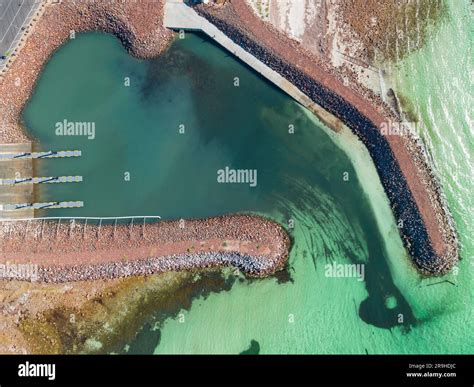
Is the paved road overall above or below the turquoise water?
above

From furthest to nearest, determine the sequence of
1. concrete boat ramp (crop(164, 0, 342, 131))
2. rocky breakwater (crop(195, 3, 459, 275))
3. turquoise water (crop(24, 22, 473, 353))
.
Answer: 1. concrete boat ramp (crop(164, 0, 342, 131))
2. turquoise water (crop(24, 22, 473, 353))
3. rocky breakwater (crop(195, 3, 459, 275))

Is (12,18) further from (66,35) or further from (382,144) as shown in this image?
(382,144)

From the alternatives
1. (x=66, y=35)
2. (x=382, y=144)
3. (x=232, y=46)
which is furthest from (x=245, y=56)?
(x=66, y=35)

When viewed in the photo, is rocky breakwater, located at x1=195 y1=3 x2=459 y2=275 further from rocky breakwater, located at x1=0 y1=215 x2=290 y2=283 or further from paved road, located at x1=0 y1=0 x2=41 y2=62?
paved road, located at x1=0 y1=0 x2=41 y2=62

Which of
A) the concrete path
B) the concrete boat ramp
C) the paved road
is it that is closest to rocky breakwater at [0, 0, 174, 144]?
the paved road

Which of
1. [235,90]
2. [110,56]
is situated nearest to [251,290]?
[235,90]

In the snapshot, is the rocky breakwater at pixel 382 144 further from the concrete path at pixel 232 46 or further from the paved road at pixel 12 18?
the paved road at pixel 12 18

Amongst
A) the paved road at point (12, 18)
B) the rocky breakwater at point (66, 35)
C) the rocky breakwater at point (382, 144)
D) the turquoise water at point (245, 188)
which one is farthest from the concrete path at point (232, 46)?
the paved road at point (12, 18)
